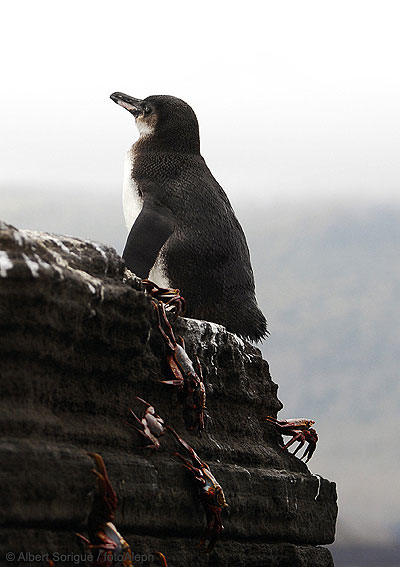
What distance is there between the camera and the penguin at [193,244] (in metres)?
5.12

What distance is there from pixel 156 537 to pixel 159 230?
2157mm

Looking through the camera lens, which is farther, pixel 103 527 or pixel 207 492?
pixel 207 492

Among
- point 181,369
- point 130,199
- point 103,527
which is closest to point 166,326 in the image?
point 181,369

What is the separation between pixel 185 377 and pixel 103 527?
91 centimetres

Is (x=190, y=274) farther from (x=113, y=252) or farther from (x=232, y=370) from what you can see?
(x=113, y=252)

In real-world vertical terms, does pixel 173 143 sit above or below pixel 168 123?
below

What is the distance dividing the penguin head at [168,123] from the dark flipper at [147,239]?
66cm

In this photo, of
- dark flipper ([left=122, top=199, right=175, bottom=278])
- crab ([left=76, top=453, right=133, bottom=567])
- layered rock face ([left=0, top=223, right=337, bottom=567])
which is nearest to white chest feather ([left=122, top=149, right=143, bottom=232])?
dark flipper ([left=122, top=199, right=175, bottom=278])

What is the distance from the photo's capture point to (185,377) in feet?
12.3

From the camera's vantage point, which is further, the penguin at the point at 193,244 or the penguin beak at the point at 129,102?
the penguin beak at the point at 129,102

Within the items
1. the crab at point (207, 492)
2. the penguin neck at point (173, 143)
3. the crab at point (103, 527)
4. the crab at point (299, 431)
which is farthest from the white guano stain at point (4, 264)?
the penguin neck at point (173, 143)

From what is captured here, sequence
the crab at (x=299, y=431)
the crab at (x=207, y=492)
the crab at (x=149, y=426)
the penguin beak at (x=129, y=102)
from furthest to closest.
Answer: the penguin beak at (x=129, y=102) < the crab at (x=299, y=431) < the crab at (x=207, y=492) < the crab at (x=149, y=426)

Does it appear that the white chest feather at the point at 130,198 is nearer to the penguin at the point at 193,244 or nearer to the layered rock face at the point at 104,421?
the penguin at the point at 193,244

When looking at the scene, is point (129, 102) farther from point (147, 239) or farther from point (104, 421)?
point (104, 421)
